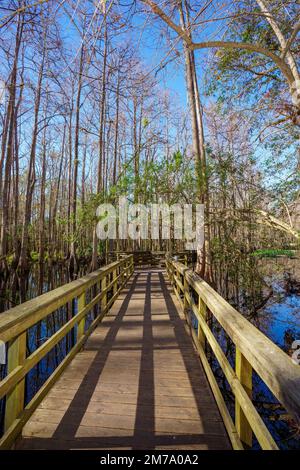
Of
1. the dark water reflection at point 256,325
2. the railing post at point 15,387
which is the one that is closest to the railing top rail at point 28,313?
the railing post at point 15,387

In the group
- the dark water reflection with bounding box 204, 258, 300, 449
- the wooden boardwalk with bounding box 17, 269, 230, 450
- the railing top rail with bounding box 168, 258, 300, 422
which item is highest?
the railing top rail with bounding box 168, 258, 300, 422

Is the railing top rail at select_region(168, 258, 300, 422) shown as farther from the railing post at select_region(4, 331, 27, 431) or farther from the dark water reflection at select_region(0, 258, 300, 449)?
the dark water reflection at select_region(0, 258, 300, 449)

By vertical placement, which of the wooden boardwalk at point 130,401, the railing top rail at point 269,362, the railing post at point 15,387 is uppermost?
the railing top rail at point 269,362

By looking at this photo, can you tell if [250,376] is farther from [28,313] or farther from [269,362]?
[28,313]

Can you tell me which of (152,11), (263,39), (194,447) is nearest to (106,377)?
(194,447)

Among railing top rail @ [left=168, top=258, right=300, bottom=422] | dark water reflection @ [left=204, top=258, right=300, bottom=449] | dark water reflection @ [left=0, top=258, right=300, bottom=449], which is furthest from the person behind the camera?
dark water reflection @ [left=0, top=258, right=300, bottom=449]

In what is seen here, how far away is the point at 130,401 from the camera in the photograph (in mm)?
1994

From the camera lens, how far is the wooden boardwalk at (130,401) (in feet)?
5.18

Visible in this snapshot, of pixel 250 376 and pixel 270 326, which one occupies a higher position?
pixel 250 376

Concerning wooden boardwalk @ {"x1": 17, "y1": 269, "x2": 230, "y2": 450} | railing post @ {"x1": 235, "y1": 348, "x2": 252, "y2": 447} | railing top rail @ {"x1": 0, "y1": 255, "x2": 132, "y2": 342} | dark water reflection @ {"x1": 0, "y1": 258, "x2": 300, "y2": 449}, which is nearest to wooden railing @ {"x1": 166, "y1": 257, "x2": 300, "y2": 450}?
railing post @ {"x1": 235, "y1": 348, "x2": 252, "y2": 447}

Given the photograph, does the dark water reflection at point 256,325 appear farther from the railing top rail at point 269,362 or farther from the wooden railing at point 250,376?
the railing top rail at point 269,362

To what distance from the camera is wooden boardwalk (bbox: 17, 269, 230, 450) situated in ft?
5.18

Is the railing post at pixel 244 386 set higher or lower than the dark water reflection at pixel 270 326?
higher

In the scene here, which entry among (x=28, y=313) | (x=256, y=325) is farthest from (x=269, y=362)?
(x=256, y=325)
